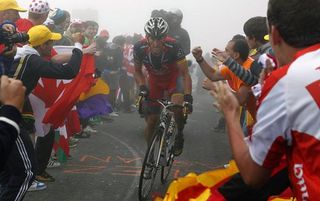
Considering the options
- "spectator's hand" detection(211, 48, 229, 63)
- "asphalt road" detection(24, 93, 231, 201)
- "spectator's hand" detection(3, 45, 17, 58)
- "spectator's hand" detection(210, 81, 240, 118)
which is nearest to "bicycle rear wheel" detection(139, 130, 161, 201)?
"asphalt road" detection(24, 93, 231, 201)

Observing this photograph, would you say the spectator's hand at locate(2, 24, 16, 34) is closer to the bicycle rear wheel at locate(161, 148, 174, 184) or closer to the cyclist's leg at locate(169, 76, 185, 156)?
the cyclist's leg at locate(169, 76, 185, 156)

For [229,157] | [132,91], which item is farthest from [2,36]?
[132,91]

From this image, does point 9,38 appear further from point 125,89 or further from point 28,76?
point 125,89

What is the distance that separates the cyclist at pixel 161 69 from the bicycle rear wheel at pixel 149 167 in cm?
A: 64

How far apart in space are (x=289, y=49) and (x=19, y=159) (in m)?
2.55

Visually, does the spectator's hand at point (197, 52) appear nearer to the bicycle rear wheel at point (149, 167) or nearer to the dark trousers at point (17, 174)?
the bicycle rear wheel at point (149, 167)

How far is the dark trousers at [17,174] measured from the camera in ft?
12.0

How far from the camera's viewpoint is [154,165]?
17.5 feet

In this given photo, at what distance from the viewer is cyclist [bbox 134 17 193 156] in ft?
19.4

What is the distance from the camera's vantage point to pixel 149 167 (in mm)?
5266

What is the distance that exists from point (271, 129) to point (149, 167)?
3614mm

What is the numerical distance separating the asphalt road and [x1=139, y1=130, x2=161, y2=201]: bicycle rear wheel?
0.17 metres

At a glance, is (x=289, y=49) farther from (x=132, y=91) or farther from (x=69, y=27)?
(x=132, y=91)

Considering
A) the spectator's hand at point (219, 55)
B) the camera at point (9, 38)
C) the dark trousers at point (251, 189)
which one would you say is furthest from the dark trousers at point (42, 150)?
the dark trousers at point (251, 189)
